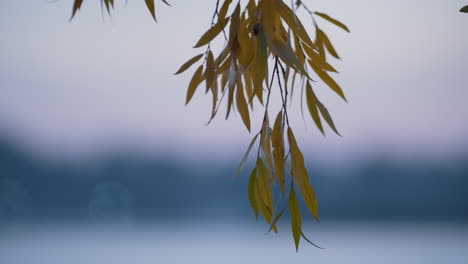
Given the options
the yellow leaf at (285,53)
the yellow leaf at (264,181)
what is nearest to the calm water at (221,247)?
the yellow leaf at (264,181)

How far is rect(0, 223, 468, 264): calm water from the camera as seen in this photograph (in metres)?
8.73

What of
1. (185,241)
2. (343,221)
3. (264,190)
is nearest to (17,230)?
(185,241)

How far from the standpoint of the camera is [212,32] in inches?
44.1

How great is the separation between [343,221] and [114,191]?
8.31 meters

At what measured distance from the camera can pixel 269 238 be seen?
11.6 m

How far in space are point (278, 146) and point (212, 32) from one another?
257mm

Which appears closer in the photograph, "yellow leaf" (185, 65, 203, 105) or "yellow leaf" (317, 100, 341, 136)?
"yellow leaf" (317, 100, 341, 136)

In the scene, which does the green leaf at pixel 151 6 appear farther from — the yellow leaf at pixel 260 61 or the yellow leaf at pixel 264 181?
the yellow leaf at pixel 264 181

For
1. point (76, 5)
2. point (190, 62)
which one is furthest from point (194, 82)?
point (76, 5)

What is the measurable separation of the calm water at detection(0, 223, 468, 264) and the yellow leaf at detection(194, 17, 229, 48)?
6623 mm

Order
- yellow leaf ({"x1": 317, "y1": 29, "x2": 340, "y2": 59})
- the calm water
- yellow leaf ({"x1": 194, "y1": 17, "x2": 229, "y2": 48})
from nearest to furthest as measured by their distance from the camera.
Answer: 1. yellow leaf ({"x1": 194, "y1": 17, "x2": 229, "y2": 48})
2. yellow leaf ({"x1": 317, "y1": 29, "x2": 340, "y2": 59})
3. the calm water

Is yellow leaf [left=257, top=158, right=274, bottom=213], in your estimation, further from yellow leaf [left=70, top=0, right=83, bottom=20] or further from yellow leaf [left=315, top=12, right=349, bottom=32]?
yellow leaf [left=70, top=0, right=83, bottom=20]

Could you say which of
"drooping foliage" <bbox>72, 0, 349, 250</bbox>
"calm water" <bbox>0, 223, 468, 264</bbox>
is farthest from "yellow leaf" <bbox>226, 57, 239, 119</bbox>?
"calm water" <bbox>0, 223, 468, 264</bbox>

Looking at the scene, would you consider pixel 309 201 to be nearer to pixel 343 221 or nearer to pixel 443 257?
pixel 443 257
